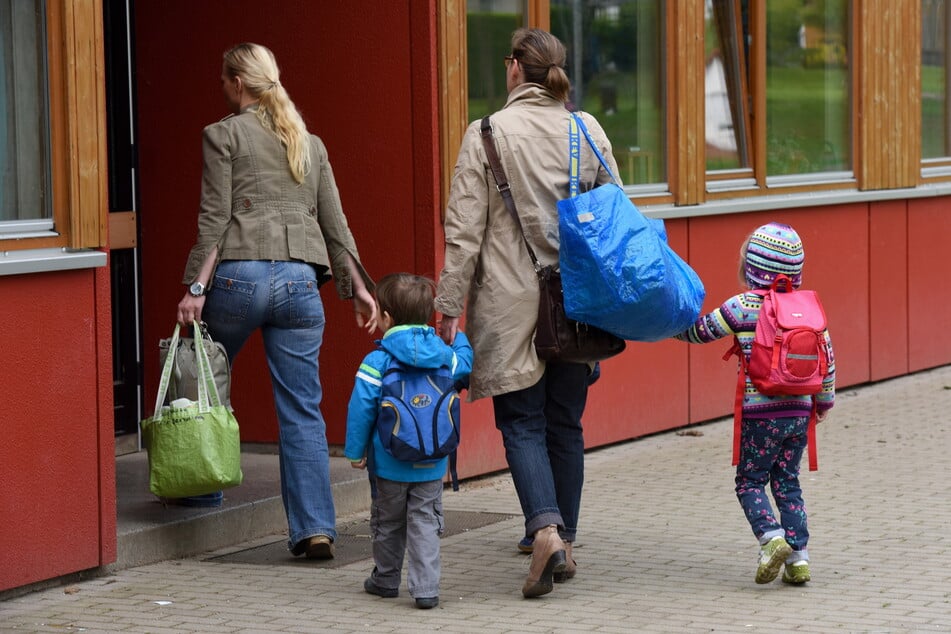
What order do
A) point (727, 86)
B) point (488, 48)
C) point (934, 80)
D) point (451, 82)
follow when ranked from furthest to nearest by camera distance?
point (934, 80)
point (727, 86)
point (488, 48)
point (451, 82)

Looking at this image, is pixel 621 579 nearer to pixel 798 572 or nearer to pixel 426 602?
pixel 798 572

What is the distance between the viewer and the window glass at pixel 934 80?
13.0 meters

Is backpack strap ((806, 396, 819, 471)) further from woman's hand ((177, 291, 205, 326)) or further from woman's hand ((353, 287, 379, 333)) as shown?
woman's hand ((177, 291, 205, 326))

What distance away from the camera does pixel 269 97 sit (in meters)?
6.52

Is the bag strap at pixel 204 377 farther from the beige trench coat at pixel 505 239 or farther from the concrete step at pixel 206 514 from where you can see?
the beige trench coat at pixel 505 239

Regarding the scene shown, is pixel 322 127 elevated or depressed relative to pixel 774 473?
elevated

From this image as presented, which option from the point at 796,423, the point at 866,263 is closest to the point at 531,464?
the point at 796,423

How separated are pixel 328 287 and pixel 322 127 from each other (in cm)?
77

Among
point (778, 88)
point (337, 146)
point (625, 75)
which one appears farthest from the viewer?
point (778, 88)

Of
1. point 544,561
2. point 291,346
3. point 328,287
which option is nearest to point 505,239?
point 291,346

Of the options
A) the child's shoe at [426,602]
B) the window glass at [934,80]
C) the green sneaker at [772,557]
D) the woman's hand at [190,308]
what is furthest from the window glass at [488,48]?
the window glass at [934,80]

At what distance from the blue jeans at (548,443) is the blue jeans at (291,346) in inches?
34.1

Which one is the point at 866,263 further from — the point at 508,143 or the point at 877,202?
the point at 508,143

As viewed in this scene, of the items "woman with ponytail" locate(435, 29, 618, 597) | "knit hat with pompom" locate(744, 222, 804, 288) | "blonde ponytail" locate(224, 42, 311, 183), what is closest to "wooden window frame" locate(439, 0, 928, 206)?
"blonde ponytail" locate(224, 42, 311, 183)
